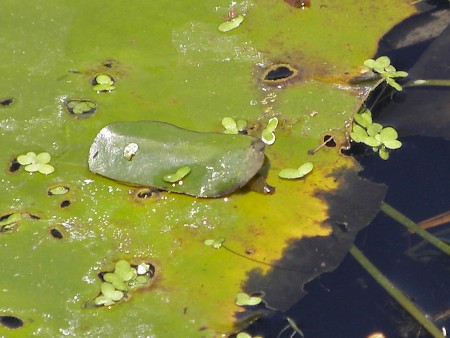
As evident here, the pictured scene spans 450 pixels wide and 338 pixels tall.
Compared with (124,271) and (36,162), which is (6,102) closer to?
(36,162)

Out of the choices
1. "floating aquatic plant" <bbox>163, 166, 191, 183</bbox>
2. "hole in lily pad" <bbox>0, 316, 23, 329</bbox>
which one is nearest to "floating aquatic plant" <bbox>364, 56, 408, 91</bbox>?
"floating aquatic plant" <bbox>163, 166, 191, 183</bbox>

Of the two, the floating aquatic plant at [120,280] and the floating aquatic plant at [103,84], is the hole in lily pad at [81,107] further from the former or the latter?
the floating aquatic plant at [120,280]

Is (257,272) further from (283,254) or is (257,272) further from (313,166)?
(313,166)

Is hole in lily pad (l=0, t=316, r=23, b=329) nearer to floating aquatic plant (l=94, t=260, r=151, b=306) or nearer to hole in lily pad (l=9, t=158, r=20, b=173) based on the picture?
floating aquatic plant (l=94, t=260, r=151, b=306)

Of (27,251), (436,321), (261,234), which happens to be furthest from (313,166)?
(27,251)

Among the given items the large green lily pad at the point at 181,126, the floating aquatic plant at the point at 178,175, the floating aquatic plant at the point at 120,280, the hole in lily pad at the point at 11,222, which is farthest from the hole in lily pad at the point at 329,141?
the hole in lily pad at the point at 11,222

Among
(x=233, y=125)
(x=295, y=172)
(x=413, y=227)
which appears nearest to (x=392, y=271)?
(x=413, y=227)
